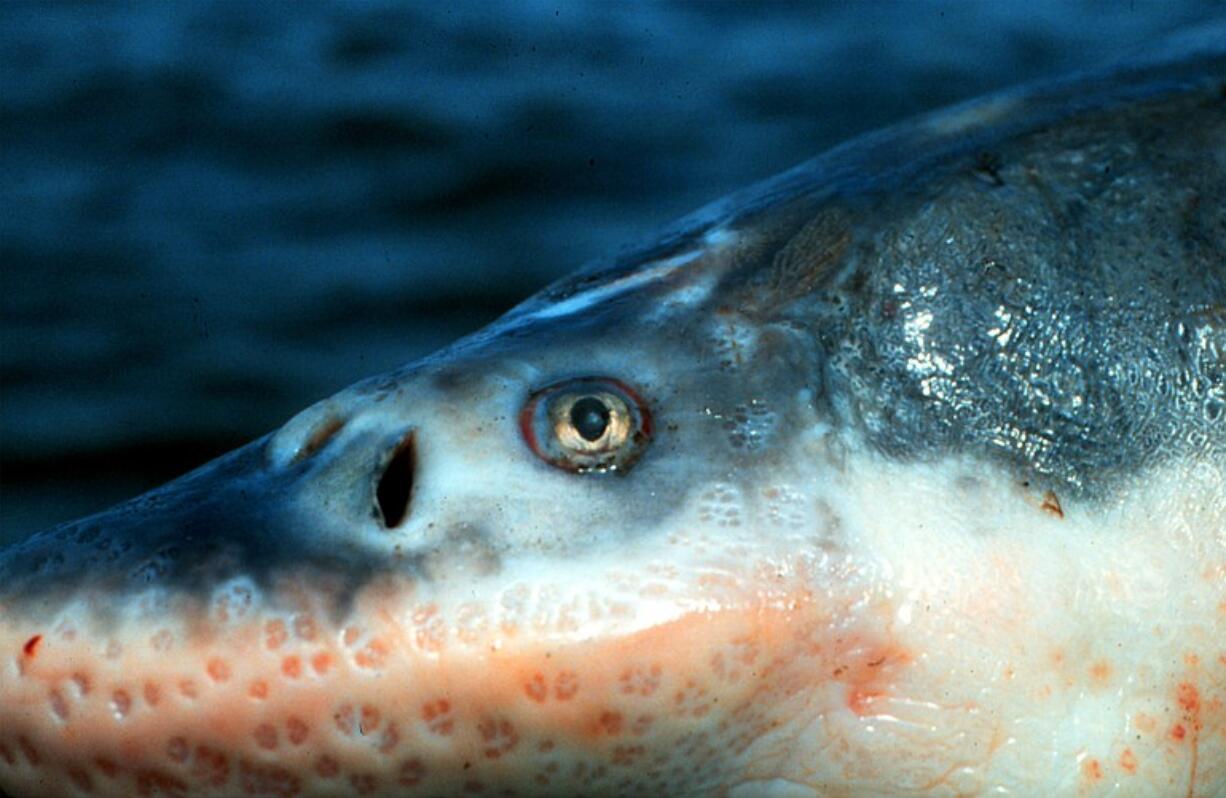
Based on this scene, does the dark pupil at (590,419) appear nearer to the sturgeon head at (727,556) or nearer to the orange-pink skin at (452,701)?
the sturgeon head at (727,556)

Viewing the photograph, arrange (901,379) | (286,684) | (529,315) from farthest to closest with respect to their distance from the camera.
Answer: (529,315) → (901,379) → (286,684)

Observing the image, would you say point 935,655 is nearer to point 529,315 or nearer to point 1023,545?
point 1023,545

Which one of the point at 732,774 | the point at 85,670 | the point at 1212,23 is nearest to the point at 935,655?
the point at 732,774

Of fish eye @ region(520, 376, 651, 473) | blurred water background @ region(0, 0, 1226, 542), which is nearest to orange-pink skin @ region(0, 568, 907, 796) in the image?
fish eye @ region(520, 376, 651, 473)

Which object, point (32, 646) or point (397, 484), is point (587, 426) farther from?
point (32, 646)

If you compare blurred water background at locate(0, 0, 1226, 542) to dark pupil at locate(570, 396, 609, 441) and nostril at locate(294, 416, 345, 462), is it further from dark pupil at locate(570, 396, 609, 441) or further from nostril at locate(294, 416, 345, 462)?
dark pupil at locate(570, 396, 609, 441)

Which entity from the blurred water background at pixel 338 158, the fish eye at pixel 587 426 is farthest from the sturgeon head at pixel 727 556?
the blurred water background at pixel 338 158

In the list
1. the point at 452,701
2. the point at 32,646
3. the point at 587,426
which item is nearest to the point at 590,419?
the point at 587,426
